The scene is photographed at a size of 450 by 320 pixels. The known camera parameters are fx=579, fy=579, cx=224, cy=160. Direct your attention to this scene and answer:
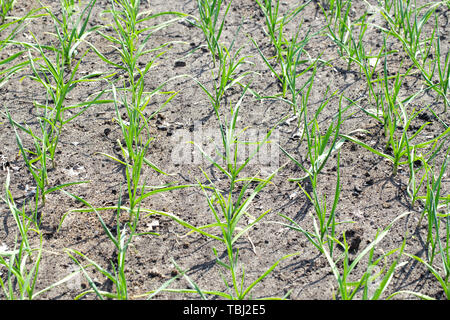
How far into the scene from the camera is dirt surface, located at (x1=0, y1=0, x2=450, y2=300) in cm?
198

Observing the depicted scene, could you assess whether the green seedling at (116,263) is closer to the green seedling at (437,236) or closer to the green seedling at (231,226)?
the green seedling at (231,226)

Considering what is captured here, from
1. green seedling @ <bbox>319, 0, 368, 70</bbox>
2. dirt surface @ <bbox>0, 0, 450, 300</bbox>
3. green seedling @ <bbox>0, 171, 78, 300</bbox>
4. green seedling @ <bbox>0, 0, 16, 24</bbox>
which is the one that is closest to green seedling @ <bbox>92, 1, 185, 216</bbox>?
dirt surface @ <bbox>0, 0, 450, 300</bbox>

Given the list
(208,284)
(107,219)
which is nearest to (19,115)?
(107,219)

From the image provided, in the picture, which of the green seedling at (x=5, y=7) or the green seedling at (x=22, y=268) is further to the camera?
the green seedling at (x=5, y=7)

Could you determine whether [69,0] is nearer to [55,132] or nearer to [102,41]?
[102,41]

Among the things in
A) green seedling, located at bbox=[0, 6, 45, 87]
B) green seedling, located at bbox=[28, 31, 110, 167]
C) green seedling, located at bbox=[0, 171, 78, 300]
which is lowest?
green seedling, located at bbox=[0, 171, 78, 300]

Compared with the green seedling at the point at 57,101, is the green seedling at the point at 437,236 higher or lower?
lower

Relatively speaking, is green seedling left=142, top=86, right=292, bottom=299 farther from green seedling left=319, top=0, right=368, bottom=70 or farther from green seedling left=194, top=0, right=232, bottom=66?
green seedling left=319, top=0, right=368, bottom=70

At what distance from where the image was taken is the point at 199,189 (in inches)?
90.6

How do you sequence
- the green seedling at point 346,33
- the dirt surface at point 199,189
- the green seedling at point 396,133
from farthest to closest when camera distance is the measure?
the green seedling at point 346,33 → the green seedling at point 396,133 → the dirt surface at point 199,189

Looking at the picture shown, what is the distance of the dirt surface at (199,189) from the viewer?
1.98 m

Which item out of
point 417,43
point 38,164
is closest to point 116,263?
point 38,164

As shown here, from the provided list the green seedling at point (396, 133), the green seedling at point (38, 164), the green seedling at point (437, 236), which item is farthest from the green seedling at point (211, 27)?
the green seedling at point (437, 236)
